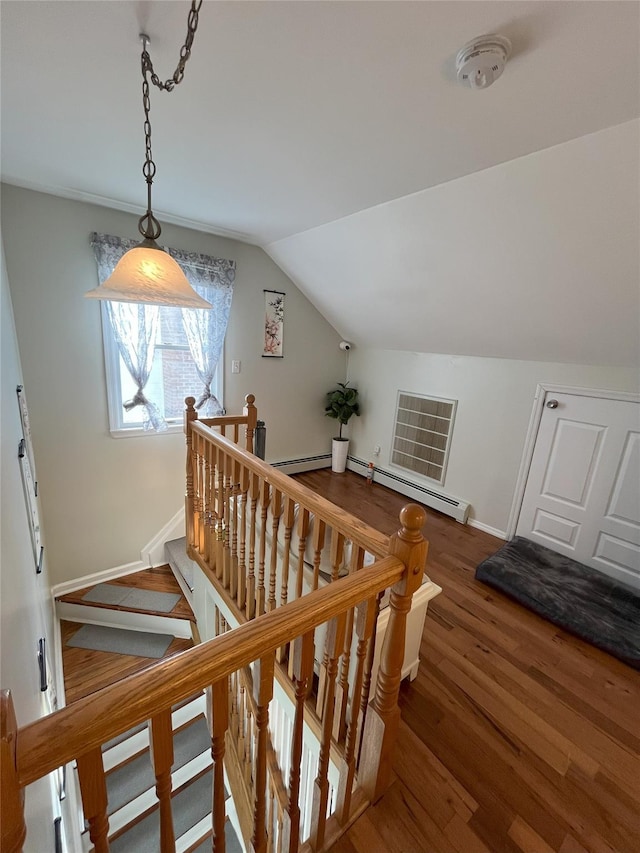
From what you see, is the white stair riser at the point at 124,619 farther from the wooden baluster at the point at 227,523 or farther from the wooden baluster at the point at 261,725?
the wooden baluster at the point at 261,725

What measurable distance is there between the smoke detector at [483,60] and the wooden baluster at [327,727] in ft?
5.64

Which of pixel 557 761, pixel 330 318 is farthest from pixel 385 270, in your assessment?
pixel 557 761

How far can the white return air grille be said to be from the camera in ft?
11.7

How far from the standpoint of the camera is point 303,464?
4418 mm

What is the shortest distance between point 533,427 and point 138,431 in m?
3.33

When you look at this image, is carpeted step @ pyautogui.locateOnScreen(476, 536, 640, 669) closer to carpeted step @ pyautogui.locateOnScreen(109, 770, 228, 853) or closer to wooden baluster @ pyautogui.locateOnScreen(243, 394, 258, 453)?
wooden baluster @ pyautogui.locateOnScreen(243, 394, 258, 453)

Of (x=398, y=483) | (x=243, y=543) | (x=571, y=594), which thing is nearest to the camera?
(x=243, y=543)

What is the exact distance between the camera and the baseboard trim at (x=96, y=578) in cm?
275

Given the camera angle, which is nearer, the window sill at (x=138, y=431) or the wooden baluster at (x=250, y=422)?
the wooden baluster at (x=250, y=422)

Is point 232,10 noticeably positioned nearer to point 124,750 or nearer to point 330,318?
point 330,318

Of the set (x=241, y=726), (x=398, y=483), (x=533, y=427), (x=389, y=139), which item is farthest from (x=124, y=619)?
(x=533, y=427)

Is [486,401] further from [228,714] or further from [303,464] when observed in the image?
[228,714]

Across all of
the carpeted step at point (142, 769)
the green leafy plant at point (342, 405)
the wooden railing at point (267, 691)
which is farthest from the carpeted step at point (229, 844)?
the green leafy plant at point (342, 405)

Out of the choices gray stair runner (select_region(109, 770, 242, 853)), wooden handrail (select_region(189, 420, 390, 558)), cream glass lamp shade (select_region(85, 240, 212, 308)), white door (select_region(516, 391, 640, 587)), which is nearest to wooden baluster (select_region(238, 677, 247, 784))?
gray stair runner (select_region(109, 770, 242, 853))
